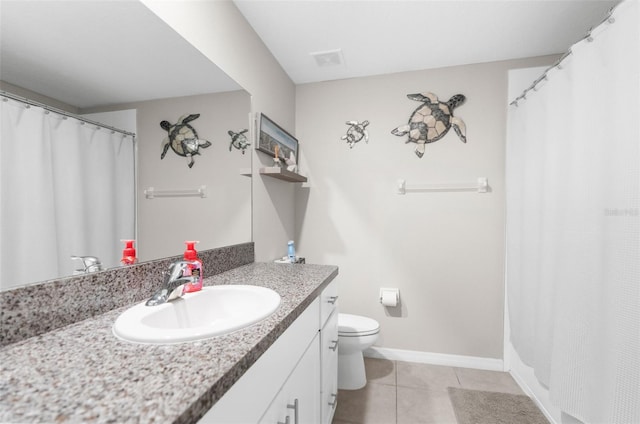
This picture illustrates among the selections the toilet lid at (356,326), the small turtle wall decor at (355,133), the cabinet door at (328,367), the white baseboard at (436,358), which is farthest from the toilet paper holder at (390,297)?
the small turtle wall decor at (355,133)

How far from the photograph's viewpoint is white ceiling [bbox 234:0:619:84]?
1.67 meters

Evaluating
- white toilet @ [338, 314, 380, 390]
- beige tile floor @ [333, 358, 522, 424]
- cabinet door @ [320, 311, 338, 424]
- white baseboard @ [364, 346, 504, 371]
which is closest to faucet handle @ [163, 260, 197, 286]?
cabinet door @ [320, 311, 338, 424]

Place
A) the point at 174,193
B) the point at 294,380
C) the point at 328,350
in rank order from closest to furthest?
the point at 294,380 → the point at 174,193 → the point at 328,350

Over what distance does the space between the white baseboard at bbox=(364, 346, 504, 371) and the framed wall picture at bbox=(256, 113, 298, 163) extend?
179cm

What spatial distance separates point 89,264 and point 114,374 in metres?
0.47

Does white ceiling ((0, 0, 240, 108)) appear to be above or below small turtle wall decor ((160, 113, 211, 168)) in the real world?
above

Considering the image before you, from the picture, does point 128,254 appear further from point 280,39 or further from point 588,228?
point 588,228

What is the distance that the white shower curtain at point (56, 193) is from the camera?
682mm

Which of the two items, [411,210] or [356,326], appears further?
[411,210]

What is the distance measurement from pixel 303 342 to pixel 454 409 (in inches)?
53.5

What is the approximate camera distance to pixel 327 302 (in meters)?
1.45

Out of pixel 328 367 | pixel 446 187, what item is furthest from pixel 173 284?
pixel 446 187

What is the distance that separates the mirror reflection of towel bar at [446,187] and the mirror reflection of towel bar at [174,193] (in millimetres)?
1553

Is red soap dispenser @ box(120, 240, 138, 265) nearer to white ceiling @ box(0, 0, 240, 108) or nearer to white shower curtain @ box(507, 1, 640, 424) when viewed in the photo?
white ceiling @ box(0, 0, 240, 108)
